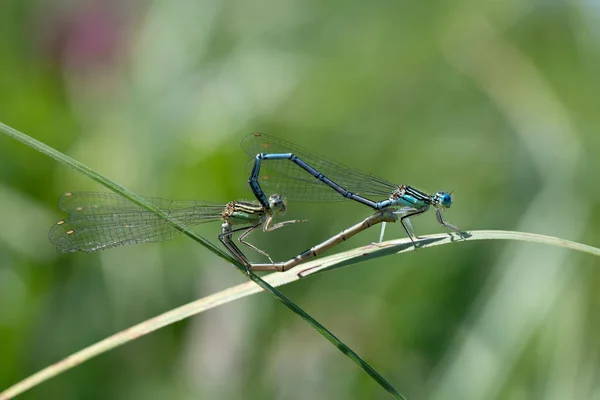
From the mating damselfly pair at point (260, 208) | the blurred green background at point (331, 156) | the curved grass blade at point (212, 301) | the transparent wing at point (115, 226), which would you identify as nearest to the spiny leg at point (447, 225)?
the mating damselfly pair at point (260, 208)

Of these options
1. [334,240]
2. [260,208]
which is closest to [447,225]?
[334,240]

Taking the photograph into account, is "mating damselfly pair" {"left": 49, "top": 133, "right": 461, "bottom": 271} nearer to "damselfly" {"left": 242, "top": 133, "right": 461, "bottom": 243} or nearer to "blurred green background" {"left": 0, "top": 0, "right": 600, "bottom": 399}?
"damselfly" {"left": 242, "top": 133, "right": 461, "bottom": 243}

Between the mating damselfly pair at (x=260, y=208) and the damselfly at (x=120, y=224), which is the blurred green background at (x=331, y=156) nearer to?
the mating damselfly pair at (x=260, y=208)

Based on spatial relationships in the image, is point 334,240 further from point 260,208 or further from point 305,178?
point 305,178

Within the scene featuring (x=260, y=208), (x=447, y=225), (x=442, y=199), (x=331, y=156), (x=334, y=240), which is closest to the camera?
(x=334, y=240)

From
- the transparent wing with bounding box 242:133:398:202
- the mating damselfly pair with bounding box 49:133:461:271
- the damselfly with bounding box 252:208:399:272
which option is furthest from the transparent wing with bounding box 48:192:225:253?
the transparent wing with bounding box 242:133:398:202

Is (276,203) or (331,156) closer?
(276,203)

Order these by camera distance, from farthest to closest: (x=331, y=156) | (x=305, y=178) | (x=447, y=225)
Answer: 1. (x=331, y=156)
2. (x=305, y=178)
3. (x=447, y=225)
